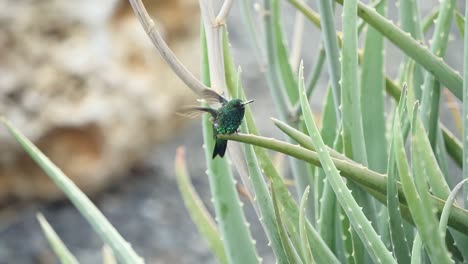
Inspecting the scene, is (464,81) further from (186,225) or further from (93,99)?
(186,225)

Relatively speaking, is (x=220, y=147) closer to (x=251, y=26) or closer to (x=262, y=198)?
(x=262, y=198)

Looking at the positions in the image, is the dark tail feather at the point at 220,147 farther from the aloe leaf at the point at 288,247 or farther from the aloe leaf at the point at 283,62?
the aloe leaf at the point at 283,62

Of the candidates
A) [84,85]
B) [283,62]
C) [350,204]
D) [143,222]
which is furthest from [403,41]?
[143,222]

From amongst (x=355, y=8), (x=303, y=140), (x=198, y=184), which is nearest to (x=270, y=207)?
(x=303, y=140)

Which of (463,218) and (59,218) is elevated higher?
(59,218)

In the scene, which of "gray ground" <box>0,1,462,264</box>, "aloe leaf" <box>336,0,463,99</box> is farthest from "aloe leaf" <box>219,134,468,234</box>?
"gray ground" <box>0,1,462,264</box>

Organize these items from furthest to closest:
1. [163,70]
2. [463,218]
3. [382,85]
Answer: [163,70], [382,85], [463,218]
